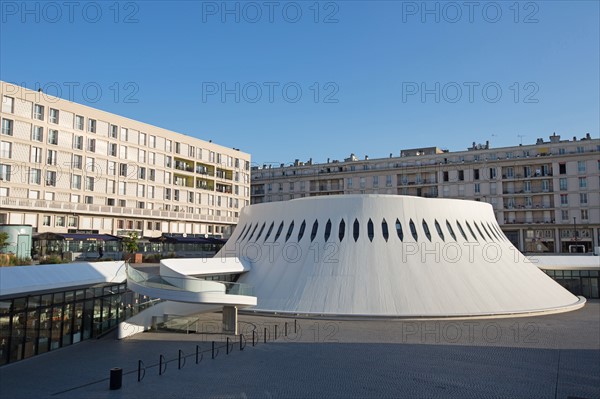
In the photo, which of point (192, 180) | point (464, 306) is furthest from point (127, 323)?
point (192, 180)

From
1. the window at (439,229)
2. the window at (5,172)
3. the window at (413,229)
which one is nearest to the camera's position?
the window at (413,229)

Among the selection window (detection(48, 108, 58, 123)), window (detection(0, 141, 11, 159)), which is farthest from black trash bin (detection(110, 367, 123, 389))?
window (detection(48, 108, 58, 123))

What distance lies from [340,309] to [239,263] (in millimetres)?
8874

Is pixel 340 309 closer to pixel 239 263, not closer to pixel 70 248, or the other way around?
pixel 239 263

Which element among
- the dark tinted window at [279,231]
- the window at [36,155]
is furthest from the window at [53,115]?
the dark tinted window at [279,231]

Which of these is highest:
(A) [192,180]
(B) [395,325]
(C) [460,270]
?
(A) [192,180]

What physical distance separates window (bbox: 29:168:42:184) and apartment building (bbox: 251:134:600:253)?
51307mm

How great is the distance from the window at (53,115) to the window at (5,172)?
698cm

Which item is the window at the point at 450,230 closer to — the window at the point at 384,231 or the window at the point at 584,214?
the window at the point at 384,231

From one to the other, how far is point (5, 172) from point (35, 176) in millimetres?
3151

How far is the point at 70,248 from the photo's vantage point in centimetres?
4656

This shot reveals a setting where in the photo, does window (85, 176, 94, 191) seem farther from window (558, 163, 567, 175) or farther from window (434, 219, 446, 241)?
window (558, 163, 567, 175)

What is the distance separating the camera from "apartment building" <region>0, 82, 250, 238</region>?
50781 mm

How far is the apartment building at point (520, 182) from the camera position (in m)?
73.2
